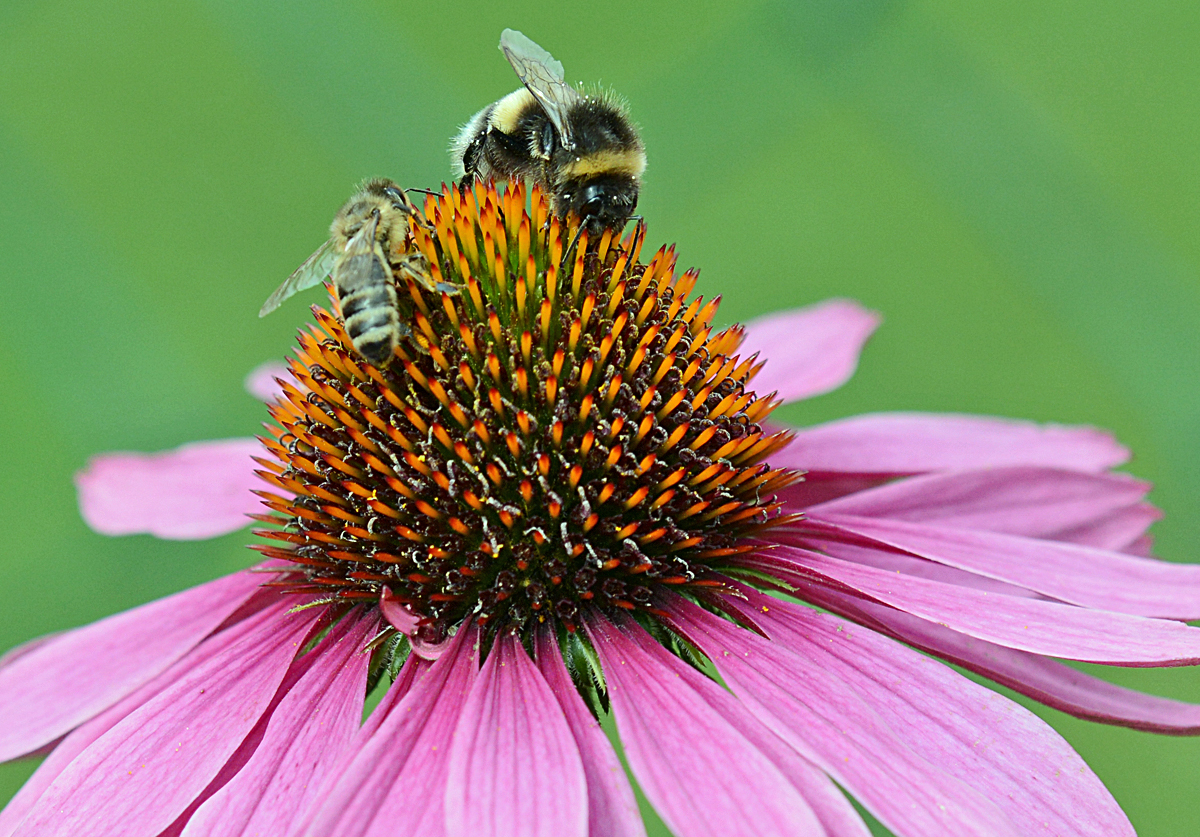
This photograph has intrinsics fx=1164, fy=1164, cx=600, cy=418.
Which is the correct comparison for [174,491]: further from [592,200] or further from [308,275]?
[592,200]

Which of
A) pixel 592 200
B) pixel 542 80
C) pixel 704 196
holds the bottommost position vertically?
pixel 592 200

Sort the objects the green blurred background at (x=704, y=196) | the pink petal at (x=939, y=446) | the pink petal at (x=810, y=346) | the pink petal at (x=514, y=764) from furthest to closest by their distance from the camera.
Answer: the green blurred background at (x=704, y=196)
the pink petal at (x=810, y=346)
the pink petal at (x=939, y=446)
the pink petal at (x=514, y=764)

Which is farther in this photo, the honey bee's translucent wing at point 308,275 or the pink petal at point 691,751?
the honey bee's translucent wing at point 308,275

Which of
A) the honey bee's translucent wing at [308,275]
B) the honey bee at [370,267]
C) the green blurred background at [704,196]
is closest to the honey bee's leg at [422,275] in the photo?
the honey bee at [370,267]

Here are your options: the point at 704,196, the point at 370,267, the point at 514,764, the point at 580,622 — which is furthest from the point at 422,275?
the point at 704,196

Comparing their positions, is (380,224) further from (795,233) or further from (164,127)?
(164,127)

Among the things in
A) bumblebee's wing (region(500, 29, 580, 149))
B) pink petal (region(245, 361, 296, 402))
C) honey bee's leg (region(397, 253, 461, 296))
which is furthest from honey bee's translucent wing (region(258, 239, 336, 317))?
pink petal (region(245, 361, 296, 402))

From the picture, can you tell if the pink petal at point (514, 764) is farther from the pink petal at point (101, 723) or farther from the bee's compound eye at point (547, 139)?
the bee's compound eye at point (547, 139)
